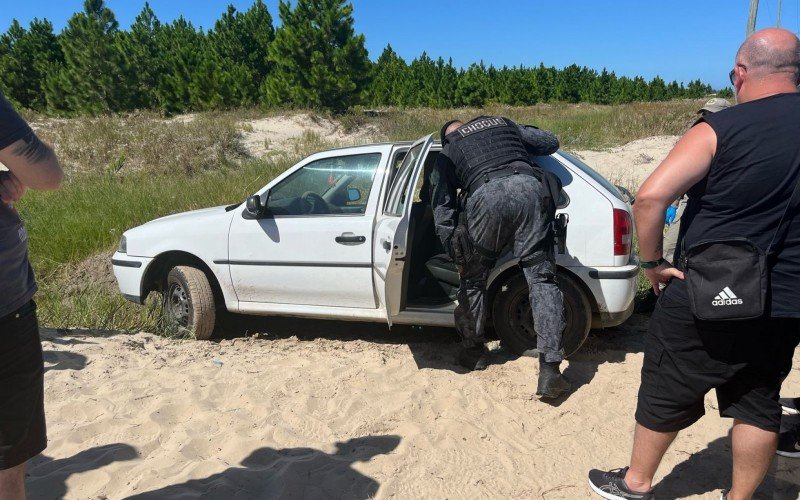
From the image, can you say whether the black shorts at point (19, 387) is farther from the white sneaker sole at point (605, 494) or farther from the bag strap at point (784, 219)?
the bag strap at point (784, 219)

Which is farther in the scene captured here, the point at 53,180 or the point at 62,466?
the point at 62,466

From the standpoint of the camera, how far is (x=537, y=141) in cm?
409

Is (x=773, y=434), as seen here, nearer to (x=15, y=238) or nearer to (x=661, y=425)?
(x=661, y=425)

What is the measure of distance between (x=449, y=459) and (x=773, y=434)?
1.50 m

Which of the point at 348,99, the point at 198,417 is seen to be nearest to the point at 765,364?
the point at 198,417

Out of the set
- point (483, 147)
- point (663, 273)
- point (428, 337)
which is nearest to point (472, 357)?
point (428, 337)

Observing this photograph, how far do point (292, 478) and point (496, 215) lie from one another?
1935 millimetres

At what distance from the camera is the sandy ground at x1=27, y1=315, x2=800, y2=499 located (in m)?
2.87

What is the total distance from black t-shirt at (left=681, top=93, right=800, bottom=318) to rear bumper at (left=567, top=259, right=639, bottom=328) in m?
1.89

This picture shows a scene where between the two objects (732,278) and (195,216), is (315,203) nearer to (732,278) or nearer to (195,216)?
(195,216)

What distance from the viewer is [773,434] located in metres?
2.22

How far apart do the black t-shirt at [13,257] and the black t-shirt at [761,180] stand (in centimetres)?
230

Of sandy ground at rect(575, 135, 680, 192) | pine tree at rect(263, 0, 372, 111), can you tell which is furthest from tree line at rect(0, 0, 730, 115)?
sandy ground at rect(575, 135, 680, 192)

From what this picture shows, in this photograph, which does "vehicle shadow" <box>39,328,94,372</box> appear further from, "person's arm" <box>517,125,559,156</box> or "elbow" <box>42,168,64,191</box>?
"person's arm" <box>517,125,559,156</box>
